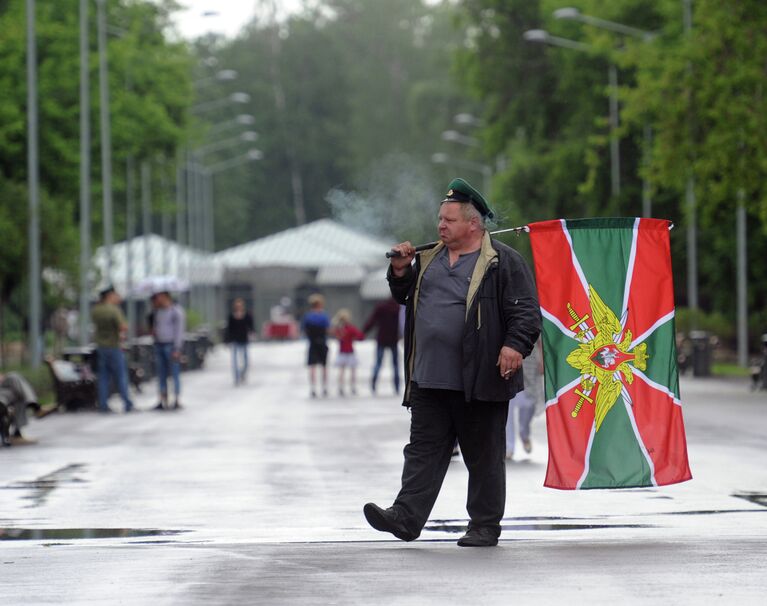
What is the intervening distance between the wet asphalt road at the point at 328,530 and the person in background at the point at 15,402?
0.31 metres

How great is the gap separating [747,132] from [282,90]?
91.6 meters

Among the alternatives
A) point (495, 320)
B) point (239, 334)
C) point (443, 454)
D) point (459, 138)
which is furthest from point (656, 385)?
point (459, 138)

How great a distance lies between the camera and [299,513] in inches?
462

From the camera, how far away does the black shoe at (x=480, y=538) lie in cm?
940

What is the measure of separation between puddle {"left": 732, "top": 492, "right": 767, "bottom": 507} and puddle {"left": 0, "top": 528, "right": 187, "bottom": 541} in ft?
12.1

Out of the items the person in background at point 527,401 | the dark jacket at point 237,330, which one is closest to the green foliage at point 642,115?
the person in background at point 527,401

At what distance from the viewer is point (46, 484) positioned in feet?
47.0

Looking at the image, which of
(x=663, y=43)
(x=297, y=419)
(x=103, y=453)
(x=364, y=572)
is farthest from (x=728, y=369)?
(x=364, y=572)

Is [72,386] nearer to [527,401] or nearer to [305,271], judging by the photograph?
[527,401]

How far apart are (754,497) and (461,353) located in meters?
3.83

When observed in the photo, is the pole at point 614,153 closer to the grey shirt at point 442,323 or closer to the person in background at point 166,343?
the person in background at point 166,343

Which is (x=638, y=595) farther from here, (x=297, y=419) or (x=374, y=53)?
(x=374, y=53)

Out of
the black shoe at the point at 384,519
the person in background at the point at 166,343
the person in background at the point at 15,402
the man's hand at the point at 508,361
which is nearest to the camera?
the man's hand at the point at 508,361

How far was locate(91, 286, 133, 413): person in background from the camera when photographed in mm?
26734
